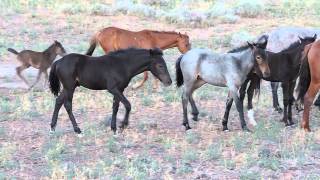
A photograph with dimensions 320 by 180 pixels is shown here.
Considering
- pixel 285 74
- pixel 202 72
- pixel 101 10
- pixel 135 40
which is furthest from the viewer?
pixel 101 10

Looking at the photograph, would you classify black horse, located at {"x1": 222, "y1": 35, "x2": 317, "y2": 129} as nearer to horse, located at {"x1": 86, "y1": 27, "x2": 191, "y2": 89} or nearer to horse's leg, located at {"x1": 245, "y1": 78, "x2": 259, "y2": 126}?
horse's leg, located at {"x1": 245, "y1": 78, "x2": 259, "y2": 126}

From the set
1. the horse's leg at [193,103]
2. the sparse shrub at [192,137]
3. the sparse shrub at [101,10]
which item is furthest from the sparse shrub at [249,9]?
the sparse shrub at [192,137]

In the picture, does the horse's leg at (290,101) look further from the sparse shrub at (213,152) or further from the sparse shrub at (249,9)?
the sparse shrub at (249,9)

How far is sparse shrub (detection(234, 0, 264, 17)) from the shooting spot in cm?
2380

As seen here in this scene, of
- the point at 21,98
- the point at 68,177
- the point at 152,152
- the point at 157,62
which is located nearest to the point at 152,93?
the point at 21,98

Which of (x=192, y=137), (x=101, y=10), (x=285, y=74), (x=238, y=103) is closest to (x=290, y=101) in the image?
(x=285, y=74)

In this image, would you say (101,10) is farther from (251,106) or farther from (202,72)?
(202,72)

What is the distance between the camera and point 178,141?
29.9 feet

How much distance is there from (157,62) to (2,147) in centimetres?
257

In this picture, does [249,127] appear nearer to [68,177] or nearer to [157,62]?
[157,62]

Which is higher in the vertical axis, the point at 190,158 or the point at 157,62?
the point at 157,62

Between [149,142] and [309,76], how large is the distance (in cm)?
281

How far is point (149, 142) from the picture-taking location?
358 inches

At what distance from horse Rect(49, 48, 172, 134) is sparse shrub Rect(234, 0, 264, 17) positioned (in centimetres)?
1475
